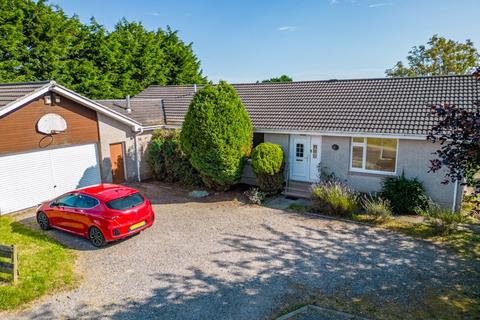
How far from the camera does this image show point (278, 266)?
8.99 m

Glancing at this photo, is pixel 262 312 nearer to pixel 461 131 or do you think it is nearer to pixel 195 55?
pixel 461 131

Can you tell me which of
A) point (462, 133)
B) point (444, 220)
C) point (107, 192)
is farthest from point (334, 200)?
point (107, 192)

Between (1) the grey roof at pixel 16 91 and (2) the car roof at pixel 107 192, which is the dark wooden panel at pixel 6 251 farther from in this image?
(1) the grey roof at pixel 16 91

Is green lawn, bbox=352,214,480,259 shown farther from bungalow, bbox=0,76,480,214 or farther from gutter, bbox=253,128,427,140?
gutter, bbox=253,128,427,140

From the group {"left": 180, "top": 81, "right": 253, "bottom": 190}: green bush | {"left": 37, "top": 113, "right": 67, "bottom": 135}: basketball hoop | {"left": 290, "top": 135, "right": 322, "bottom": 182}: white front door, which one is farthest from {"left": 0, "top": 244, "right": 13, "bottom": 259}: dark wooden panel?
{"left": 290, "top": 135, "right": 322, "bottom": 182}: white front door

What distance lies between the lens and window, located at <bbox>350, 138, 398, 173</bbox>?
13680 mm

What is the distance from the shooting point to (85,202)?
1049 centimetres

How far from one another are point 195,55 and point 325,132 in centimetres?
2669

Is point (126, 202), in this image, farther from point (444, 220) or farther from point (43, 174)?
point (444, 220)

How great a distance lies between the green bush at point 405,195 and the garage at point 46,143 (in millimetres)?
13075

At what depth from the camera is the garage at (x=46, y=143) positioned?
13.0 m

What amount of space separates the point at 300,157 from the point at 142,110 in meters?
10.2

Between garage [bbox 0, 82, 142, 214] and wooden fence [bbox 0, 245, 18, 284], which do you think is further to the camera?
garage [bbox 0, 82, 142, 214]

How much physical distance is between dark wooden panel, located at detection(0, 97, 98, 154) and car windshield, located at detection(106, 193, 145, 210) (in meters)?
6.13
